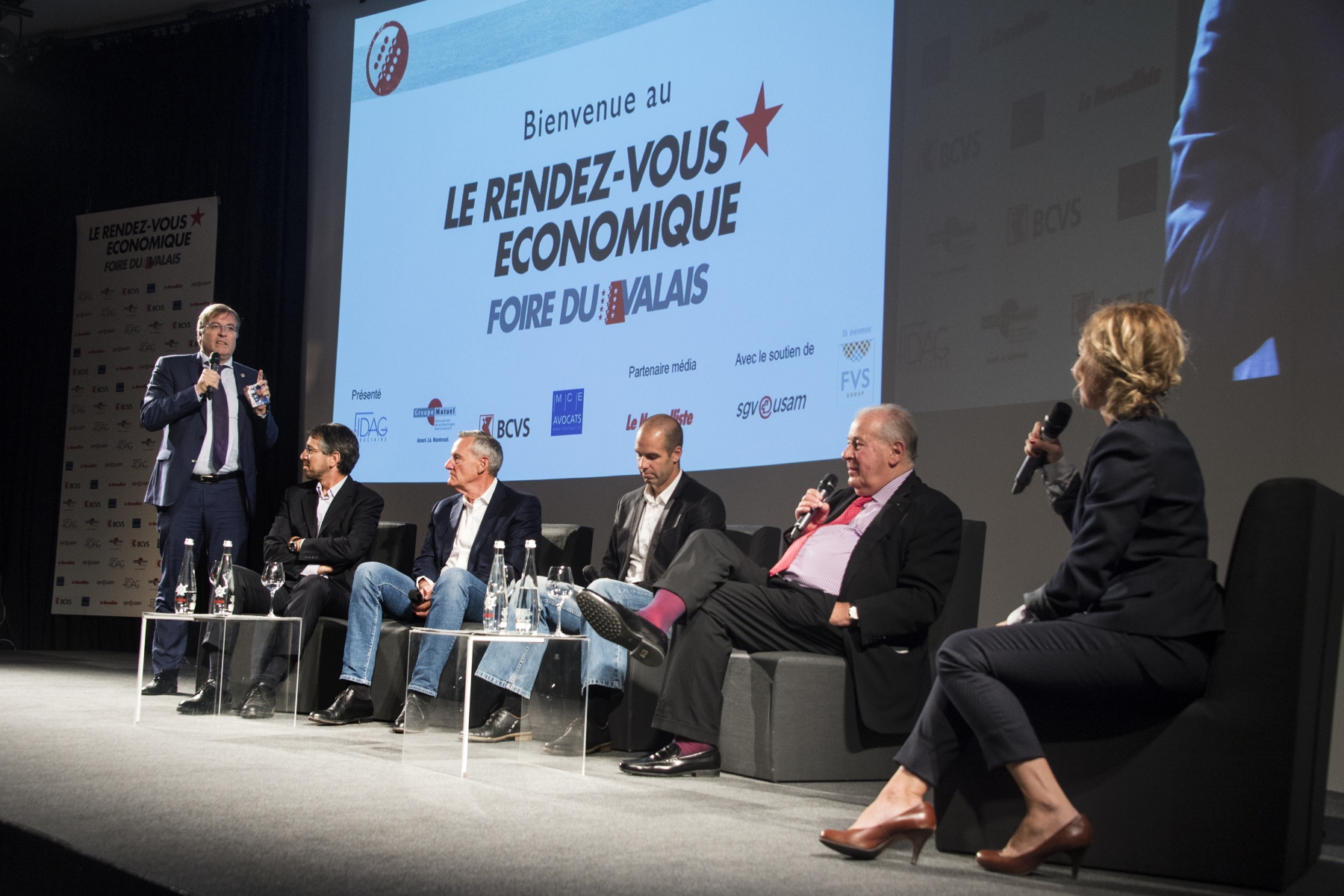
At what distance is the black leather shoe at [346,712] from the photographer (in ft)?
12.7

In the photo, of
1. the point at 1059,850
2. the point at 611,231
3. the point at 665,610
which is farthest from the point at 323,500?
the point at 1059,850

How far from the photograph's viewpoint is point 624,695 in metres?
3.36

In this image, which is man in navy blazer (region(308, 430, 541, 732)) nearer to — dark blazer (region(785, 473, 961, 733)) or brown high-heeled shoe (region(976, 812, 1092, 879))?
dark blazer (region(785, 473, 961, 733))

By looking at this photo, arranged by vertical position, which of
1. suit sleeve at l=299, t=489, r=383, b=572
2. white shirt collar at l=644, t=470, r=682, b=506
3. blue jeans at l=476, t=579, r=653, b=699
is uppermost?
white shirt collar at l=644, t=470, r=682, b=506

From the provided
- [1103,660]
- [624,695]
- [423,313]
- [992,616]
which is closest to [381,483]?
[423,313]

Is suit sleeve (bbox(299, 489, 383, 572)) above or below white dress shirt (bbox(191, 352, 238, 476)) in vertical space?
below

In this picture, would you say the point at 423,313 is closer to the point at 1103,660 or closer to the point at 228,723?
the point at 228,723

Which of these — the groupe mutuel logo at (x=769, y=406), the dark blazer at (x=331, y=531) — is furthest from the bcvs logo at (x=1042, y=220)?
the dark blazer at (x=331, y=531)

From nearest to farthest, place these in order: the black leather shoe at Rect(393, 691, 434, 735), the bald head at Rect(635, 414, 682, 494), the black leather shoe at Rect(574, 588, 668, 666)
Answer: the black leather shoe at Rect(574, 588, 668, 666), the black leather shoe at Rect(393, 691, 434, 735), the bald head at Rect(635, 414, 682, 494)

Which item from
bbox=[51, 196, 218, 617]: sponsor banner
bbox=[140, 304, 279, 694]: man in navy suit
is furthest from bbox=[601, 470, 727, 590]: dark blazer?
bbox=[51, 196, 218, 617]: sponsor banner

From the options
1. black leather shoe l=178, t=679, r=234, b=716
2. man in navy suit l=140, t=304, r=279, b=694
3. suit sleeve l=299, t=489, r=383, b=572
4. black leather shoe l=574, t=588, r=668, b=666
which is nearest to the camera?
black leather shoe l=574, t=588, r=668, b=666

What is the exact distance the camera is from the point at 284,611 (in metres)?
4.36

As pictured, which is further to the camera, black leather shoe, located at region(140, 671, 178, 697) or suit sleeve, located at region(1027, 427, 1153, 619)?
black leather shoe, located at region(140, 671, 178, 697)

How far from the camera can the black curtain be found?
6809 millimetres
